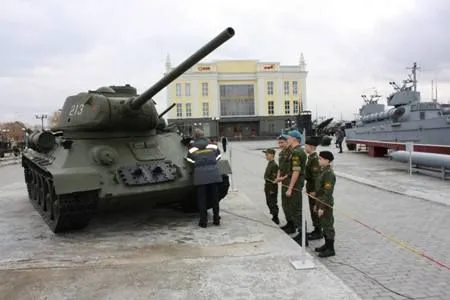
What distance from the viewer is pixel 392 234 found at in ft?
25.4

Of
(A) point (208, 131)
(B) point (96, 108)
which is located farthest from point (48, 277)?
(A) point (208, 131)

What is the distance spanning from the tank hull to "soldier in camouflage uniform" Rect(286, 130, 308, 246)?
1809 millimetres

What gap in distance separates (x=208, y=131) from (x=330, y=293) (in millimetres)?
62042

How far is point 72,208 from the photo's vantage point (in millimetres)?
7336

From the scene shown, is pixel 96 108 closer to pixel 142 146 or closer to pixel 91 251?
pixel 142 146

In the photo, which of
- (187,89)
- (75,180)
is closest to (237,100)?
(187,89)

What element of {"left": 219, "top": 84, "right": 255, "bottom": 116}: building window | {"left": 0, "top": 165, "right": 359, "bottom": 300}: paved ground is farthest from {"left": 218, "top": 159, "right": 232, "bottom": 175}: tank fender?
{"left": 219, "top": 84, "right": 255, "bottom": 116}: building window

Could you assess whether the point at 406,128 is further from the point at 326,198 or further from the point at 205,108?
the point at 205,108

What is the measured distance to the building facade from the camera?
67312 mm

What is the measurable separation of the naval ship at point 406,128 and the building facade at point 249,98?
36.2 m

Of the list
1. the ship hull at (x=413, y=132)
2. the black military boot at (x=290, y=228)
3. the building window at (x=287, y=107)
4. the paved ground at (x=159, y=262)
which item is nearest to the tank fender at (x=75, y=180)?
the paved ground at (x=159, y=262)

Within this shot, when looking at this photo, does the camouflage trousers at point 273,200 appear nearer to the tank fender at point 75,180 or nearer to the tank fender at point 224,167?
the tank fender at point 224,167

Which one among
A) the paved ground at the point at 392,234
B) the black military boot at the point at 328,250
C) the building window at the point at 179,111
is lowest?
the paved ground at the point at 392,234

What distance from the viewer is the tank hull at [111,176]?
24.0 feet
